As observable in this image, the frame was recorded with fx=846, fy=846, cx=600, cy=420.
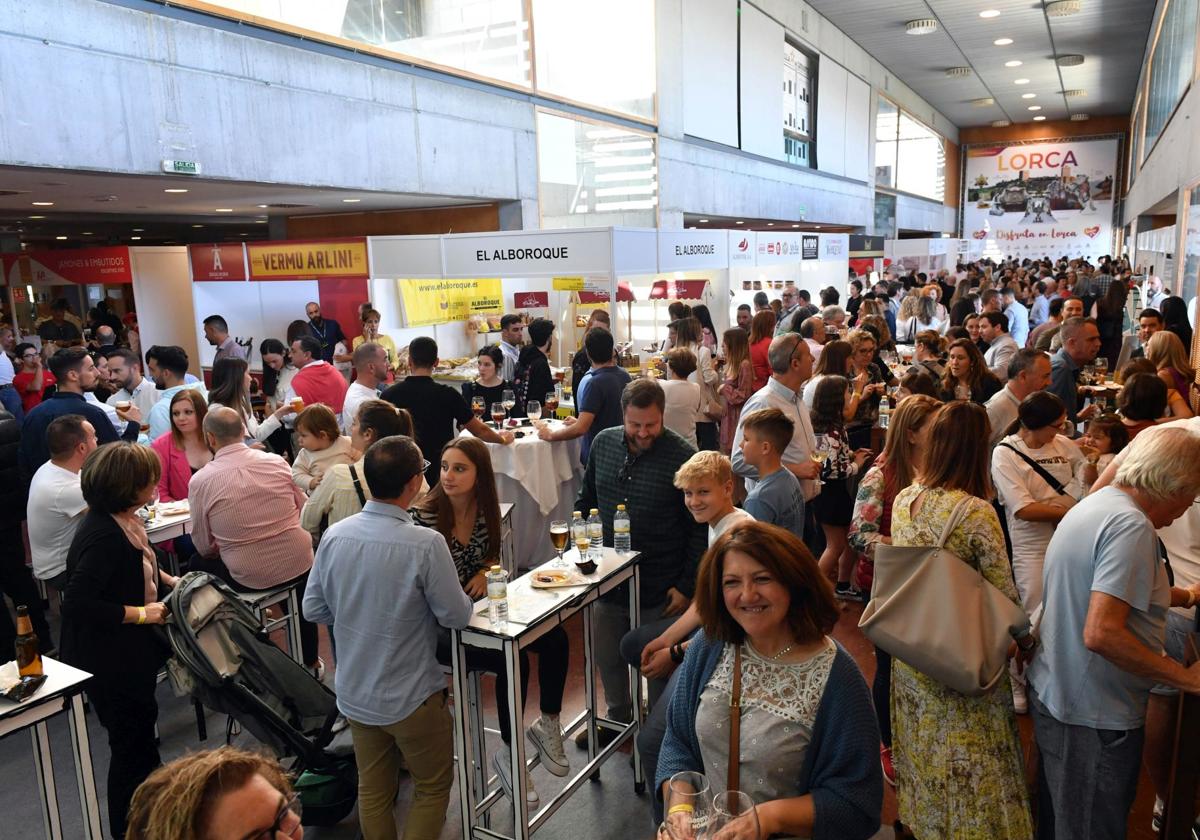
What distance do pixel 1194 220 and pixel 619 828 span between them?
6.85 m

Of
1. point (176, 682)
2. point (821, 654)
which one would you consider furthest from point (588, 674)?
point (821, 654)

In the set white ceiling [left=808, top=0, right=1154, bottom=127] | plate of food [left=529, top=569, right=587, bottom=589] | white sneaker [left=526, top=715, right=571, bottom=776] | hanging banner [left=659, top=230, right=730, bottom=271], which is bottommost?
white sneaker [left=526, top=715, right=571, bottom=776]

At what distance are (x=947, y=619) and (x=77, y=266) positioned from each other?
36.0 feet

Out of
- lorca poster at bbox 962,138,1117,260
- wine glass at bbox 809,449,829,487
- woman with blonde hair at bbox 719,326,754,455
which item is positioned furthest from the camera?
lorca poster at bbox 962,138,1117,260

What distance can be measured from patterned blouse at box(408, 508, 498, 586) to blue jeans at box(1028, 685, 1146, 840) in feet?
6.28

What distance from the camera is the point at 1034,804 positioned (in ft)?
8.98

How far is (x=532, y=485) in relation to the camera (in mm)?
5738

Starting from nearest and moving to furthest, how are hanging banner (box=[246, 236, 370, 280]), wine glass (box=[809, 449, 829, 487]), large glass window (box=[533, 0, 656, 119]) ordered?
wine glass (box=[809, 449, 829, 487]) → hanging banner (box=[246, 236, 370, 280]) → large glass window (box=[533, 0, 656, 119])

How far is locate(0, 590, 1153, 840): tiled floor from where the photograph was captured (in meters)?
3.11

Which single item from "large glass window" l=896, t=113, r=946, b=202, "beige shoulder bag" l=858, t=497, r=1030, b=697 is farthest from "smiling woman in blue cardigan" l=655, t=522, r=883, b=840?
"large glass window" l=896, t=113, r=946, b=202

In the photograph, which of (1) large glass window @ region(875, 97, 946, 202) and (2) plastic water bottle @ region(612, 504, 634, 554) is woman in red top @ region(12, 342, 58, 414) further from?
(1) large glass window @ region(875, 97, 946, 202)

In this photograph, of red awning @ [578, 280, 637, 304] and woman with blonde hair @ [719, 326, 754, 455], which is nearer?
woman with blonde hair @ [719, 326, 754, 455]

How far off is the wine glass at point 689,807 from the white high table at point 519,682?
4.01ft

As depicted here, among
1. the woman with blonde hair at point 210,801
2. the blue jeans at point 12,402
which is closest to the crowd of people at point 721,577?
the woman with blonde hair at point 210,801
